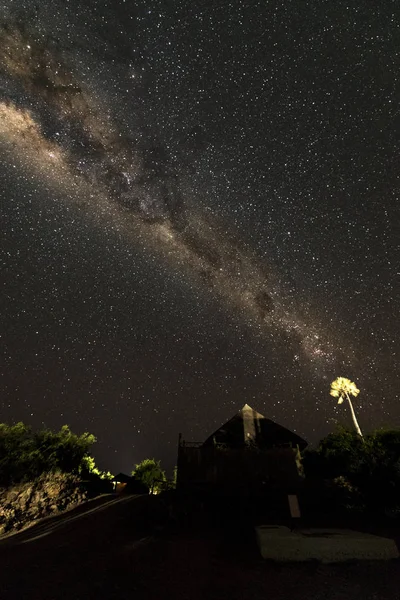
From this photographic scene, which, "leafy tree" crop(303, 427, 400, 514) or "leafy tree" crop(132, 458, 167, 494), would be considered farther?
"leafy tree" crop(132, 458, 167, 494)

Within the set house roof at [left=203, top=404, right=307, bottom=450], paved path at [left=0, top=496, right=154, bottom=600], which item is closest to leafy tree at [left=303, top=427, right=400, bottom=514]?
house roof at [left=203, top=404, right=307, bottom=450]

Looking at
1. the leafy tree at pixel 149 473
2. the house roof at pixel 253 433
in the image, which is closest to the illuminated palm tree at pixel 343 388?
the house roof at pixel 253 433

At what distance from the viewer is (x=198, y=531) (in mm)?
12641

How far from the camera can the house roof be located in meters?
25.0

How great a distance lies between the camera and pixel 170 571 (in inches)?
341

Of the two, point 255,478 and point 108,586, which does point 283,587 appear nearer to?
point 108,586

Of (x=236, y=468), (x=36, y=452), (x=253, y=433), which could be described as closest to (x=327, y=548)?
(x=236, y=468)

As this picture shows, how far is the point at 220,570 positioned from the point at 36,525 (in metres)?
11.4

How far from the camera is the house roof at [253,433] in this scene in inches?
982

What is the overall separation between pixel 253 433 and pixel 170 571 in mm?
17996

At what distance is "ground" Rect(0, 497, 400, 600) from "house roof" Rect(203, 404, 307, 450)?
12.6 m

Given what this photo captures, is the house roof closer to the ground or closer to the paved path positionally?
the paved path

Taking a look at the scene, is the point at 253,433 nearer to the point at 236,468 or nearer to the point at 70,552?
the point at 236,468

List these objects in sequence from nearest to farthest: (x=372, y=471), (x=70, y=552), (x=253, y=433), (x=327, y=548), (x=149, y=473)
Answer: (x=327, y=548) → (x=70, y=552) → (x=372, y=471) → (x=253, y=433) → (x=149, y=473)
